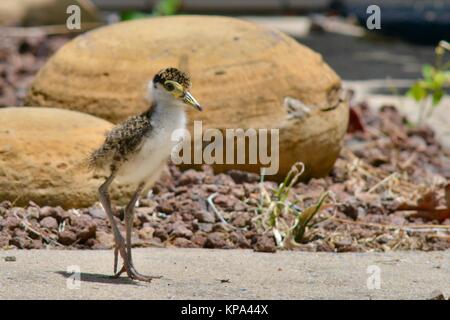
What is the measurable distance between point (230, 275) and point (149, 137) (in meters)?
0.77

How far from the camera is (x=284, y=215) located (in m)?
6.70

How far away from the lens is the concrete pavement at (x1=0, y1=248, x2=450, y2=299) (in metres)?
4.84

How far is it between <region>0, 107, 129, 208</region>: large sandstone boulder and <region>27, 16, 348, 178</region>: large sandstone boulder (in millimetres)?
775

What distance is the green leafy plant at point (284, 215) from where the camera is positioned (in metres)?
6.30

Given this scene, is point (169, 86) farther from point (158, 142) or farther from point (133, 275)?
point (133, 275)

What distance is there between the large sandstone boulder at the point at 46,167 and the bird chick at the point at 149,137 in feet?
3.63
